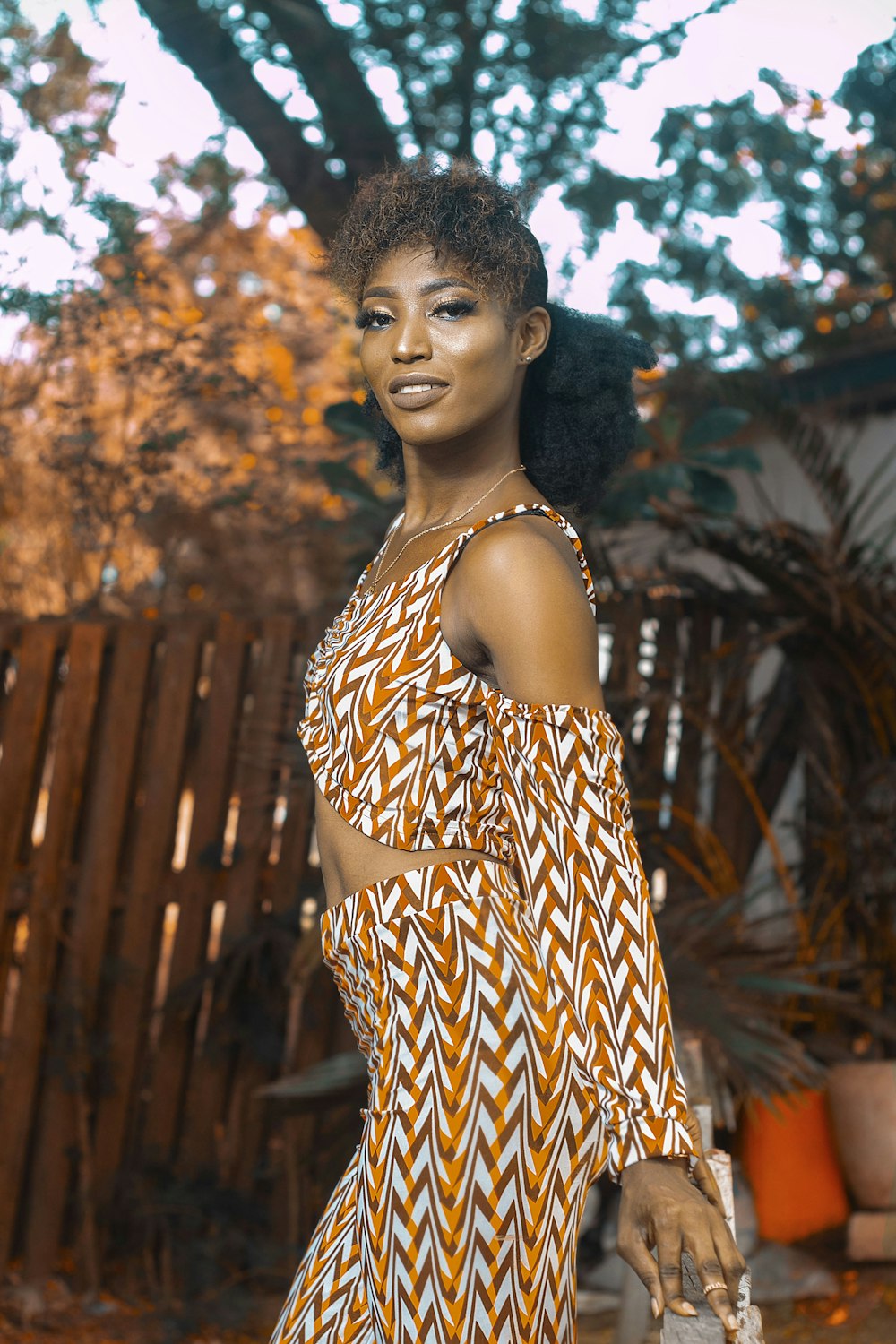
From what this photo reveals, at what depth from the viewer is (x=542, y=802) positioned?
1.18 meters

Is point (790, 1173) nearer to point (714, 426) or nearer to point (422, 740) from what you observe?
point (714, 426)

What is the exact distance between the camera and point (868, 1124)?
3744 millimetres

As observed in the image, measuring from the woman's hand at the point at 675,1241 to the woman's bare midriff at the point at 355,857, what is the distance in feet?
1.33

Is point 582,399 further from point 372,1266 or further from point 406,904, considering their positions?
point 372,1266

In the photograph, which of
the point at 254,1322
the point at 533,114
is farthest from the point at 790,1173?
the point at 533,114

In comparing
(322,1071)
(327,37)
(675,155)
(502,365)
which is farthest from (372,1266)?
(675,155)

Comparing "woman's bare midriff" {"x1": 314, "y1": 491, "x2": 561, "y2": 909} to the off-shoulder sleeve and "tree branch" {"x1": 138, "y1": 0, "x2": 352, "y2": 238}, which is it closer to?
the off-shoulder sleeve

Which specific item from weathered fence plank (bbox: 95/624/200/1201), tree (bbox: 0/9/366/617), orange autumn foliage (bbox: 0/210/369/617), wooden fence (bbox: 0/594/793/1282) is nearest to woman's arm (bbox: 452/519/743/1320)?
tree (bbox: 0/9/366/617)

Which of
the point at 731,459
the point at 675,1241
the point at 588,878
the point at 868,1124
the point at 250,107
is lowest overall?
the point at 868,1124

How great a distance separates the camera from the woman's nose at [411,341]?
4.80 feet

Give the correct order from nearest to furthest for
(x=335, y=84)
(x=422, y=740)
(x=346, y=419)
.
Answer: (x=422, y=740)
(x=346, y=419)
(x=335, y=84)

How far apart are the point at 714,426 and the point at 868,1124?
205cm

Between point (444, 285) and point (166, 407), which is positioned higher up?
point (166, 407)

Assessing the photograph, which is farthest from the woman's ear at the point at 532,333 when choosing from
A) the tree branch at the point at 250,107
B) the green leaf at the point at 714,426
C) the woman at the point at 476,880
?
the tree branch at the point at 250,107
